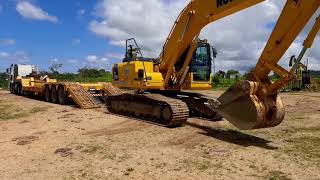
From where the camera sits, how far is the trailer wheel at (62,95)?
22438 mm

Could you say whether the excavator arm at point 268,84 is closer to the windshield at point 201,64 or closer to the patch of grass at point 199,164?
the patch of grass at point 199,164

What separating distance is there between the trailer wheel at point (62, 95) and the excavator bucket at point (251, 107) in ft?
41.7

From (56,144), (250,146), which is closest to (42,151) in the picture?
(56,144)

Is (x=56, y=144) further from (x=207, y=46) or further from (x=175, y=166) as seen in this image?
(x=207, y=46)

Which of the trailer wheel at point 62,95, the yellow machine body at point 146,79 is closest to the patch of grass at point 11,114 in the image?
the trailer wheel at point 62,95

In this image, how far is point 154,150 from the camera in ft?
33.3

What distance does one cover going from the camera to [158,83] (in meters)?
15.3

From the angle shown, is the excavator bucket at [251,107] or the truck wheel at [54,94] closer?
the excavator bucket at [251,107]

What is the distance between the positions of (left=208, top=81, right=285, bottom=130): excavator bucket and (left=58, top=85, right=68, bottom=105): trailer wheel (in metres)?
12.7

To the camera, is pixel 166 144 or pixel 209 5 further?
pixel 209 5

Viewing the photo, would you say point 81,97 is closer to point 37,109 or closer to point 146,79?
point 37,109

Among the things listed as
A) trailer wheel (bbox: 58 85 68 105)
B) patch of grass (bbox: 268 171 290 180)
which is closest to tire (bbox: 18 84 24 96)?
trailer wheel (bbox: 58 85 68 105)

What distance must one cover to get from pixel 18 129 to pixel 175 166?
7.14m

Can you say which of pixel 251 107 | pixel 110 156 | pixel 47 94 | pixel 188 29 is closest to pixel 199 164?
pixel 110 156
